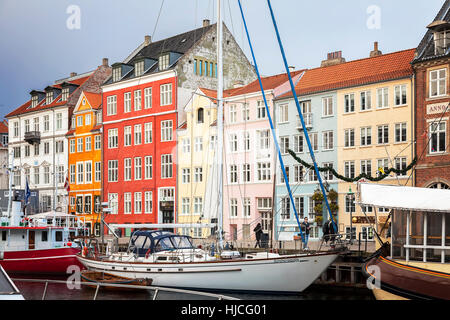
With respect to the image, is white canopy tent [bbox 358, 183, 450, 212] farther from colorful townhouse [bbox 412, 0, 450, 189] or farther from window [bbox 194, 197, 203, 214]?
window [bbox 194, 197, 203, 214]

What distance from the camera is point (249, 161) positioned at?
53.1 meters

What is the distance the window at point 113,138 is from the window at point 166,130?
6865mm

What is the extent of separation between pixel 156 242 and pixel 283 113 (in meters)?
22.3

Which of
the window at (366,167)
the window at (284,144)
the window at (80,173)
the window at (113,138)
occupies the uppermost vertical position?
the window at (113,138)

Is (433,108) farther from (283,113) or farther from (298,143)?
(283,113)

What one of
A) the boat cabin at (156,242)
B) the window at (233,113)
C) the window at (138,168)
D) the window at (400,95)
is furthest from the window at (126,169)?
the boat cabin at (156,242)

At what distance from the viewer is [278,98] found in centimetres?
5116

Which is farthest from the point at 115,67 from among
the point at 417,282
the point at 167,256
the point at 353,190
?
the point at 417,282

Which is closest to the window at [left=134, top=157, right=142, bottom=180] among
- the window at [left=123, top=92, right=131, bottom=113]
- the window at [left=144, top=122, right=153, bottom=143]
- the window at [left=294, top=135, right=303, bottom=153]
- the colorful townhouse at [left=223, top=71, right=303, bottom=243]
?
the window at [left=144, top=122, right=153, bottom=143]

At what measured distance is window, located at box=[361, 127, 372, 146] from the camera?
4569 centimetres

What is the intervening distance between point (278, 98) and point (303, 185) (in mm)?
7093

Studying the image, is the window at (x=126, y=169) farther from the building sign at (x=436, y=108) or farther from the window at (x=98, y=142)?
the building sign at (x=436, y=108)

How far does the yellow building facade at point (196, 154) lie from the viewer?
2200 inches
